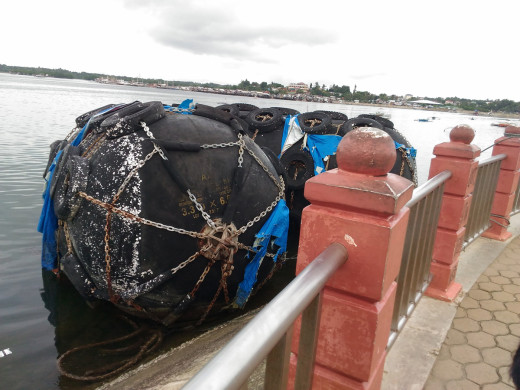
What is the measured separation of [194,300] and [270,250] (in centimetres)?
121

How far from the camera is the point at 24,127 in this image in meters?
21.0

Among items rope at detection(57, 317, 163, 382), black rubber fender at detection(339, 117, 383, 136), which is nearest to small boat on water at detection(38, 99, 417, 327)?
rope at detection(57, 317, 163, 382)

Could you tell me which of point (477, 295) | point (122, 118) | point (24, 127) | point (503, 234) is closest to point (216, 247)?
point (122, 118)

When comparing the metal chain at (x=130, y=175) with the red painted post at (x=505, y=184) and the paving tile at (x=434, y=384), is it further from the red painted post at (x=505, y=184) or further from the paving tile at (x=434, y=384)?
the red painted post at (x=505, y=184)

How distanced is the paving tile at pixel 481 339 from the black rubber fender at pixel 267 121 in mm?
5530

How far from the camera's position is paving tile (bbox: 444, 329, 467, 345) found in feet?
10.4

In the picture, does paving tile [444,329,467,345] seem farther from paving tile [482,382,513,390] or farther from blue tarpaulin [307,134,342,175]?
blue tarpaulin [307,134,342,175]

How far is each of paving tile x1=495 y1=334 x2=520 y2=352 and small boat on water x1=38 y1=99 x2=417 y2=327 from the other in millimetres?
2664

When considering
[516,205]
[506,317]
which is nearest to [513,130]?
[516,205]

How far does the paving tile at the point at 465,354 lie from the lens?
294cm

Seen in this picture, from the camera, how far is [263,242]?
4930 mm

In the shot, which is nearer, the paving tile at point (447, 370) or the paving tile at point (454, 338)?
the paving tile at point (447, 370)

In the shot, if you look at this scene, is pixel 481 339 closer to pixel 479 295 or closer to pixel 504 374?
pixel 504 374

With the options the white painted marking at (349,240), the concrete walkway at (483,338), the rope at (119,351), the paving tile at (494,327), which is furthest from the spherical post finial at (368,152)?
the rope at (119,351)
